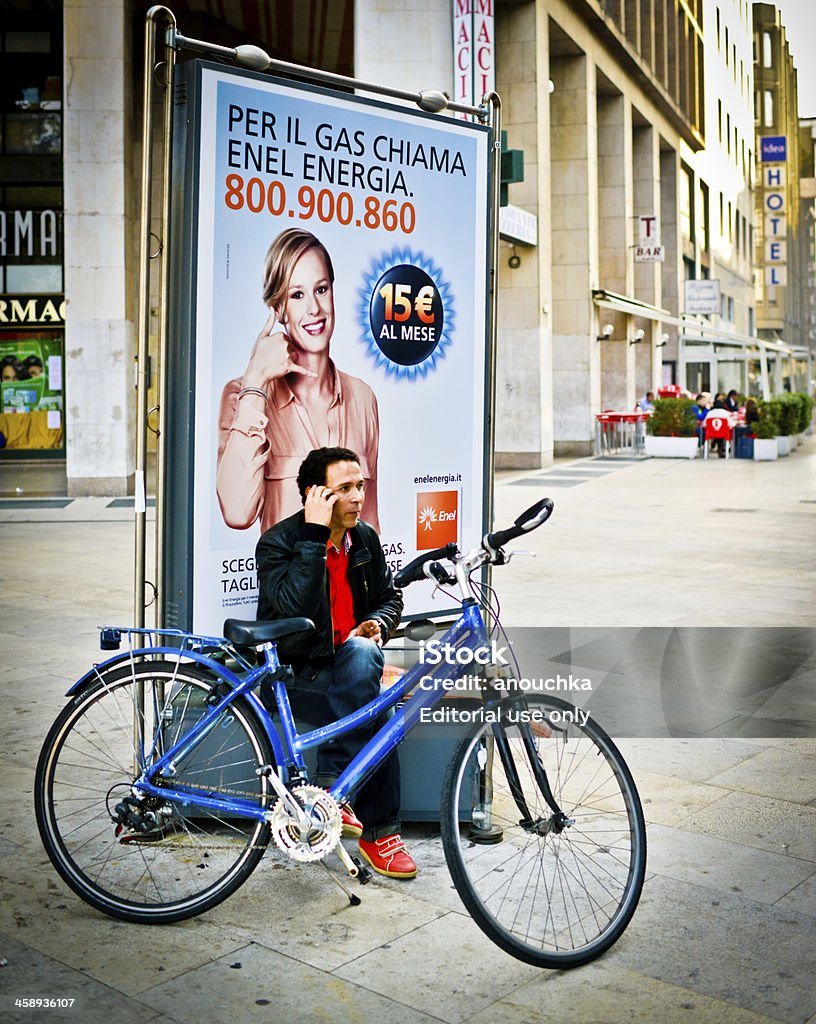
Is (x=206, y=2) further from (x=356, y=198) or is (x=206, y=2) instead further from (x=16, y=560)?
(x=356, y=198)

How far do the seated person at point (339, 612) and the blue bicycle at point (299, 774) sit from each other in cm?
22

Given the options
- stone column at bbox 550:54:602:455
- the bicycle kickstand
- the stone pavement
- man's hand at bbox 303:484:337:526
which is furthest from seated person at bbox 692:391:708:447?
the bicycle kickstand

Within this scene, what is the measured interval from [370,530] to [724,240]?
5506cm

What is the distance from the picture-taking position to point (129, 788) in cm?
412

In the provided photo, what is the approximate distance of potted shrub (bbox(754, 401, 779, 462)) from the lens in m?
27.7

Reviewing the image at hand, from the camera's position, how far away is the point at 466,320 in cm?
544

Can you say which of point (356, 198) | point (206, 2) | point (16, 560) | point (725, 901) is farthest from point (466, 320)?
point (206, 2)

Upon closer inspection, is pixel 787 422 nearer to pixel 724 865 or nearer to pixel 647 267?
pixel 647 267

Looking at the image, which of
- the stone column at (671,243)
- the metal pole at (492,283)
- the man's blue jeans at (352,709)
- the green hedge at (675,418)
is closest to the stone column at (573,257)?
the green hedge at (675,418)

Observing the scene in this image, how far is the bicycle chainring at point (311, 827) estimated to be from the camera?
3.94m

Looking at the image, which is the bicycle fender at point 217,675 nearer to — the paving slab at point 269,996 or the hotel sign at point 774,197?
the paving slab at point 269,996

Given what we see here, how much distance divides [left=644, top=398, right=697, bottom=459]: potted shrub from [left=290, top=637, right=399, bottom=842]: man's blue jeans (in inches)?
973

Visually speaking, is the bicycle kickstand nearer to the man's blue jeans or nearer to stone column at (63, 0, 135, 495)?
the man's blue jeans

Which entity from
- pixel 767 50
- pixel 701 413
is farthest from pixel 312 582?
pixel 767 50
